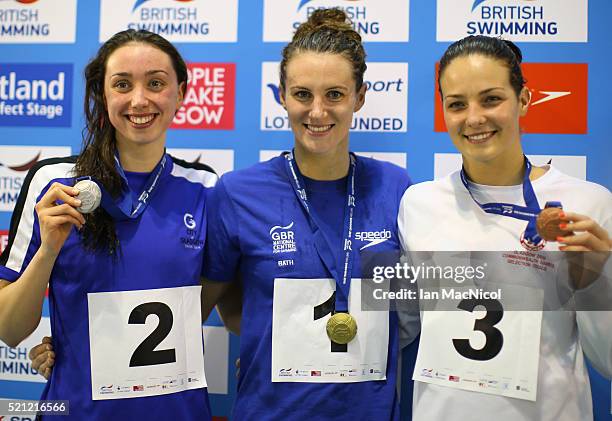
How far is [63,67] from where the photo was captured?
2695 mm

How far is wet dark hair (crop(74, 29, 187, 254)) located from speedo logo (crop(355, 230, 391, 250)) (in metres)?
0.84

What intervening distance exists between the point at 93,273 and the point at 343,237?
86 cm

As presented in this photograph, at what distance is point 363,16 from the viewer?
8.20 feet

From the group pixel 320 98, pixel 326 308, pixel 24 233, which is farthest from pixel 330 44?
pixel 24 233

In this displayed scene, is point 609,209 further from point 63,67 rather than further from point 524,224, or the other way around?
point 63,67

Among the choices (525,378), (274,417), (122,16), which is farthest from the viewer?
(122,16)

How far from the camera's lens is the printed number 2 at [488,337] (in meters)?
1.77

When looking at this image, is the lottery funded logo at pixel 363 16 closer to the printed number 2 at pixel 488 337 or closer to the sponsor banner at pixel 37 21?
the sponsor banner at pixel 37 21

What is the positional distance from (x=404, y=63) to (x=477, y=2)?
0.41m

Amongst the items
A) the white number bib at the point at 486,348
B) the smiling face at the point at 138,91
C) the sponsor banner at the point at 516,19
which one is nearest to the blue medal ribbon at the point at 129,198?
the smiling face at the point at 138,91

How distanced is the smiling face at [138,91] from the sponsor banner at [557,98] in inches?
58.9

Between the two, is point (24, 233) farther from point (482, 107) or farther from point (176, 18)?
point (482, 107)

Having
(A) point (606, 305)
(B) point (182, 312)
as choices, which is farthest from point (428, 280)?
(B) point (182, 312)

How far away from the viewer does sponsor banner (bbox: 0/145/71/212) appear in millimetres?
2703
